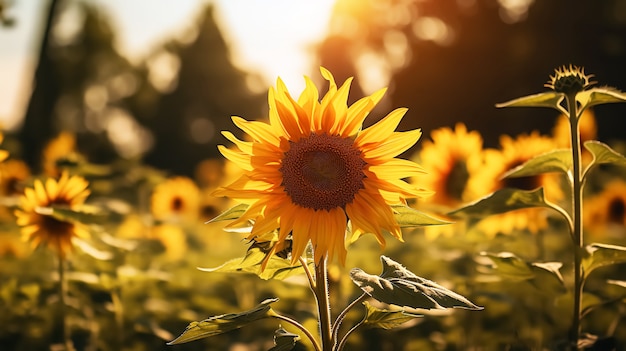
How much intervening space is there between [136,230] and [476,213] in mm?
4001

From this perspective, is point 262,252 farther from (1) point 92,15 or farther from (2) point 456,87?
(1) point 92,15

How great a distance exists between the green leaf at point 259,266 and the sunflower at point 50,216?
1.55 metres

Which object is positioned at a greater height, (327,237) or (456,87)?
(456,87)

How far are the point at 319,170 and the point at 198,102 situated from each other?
34.4 metres

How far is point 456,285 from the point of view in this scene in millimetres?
Answer: 3533

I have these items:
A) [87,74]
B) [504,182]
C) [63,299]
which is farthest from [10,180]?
[87,74]

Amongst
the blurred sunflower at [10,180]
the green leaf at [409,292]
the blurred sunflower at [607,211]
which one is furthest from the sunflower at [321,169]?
the blurred sunflower at [607,211]

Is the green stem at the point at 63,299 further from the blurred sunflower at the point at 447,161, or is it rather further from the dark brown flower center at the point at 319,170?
the blurred sunflower at the point at 447,161

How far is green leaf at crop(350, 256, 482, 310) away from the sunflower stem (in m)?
0.81

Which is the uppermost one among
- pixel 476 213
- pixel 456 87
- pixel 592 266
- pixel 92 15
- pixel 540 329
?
pixel 92 15

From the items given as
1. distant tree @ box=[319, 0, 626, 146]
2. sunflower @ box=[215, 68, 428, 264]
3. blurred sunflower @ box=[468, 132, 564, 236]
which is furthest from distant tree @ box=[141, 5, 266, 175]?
sunflower @ box=[215, 68, 428, 264]

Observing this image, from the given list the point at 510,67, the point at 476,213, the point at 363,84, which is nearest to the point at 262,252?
the point at 476,213

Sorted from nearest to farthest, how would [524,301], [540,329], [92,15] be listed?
[540,329], [524,301], [92,15]

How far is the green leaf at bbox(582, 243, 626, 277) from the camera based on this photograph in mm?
2338
